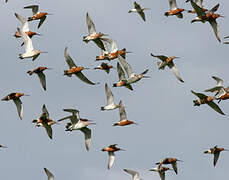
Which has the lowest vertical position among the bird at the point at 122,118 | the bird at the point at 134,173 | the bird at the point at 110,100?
the bird at the point at 134,173

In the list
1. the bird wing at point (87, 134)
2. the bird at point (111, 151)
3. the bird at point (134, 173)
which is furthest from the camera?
the bird at point (134, 173)

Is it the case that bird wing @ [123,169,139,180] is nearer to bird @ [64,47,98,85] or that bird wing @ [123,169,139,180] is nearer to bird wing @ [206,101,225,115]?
bird @ [64,47,98,85]

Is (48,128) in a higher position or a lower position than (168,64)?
lower

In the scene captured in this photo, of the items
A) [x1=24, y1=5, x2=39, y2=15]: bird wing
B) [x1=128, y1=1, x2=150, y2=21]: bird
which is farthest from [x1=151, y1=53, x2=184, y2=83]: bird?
[x1=24, y1=5, x2=39, y2=15]: bird wing

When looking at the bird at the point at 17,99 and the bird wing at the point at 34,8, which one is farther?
the bird wing at the point at 34,8

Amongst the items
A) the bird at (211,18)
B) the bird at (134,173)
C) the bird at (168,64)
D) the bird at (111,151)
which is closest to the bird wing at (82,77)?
the bird at (168,64)

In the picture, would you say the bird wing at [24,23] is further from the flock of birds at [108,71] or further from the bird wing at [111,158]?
the bird wing at [111,158]

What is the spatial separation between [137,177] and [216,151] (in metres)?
4.89

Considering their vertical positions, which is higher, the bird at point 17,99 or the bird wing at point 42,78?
the bird wing at point 42,78

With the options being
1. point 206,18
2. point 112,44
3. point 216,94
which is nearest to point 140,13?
point 112,44

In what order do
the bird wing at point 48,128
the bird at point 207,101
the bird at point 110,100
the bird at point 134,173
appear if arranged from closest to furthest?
the bird at point 207,101 < the bird wing at point 48,128 < the bird at point 110,100 < the bird at point 134,173

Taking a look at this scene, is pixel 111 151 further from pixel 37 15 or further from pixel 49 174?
pixel 37 15

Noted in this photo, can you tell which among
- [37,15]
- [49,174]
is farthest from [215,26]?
[49,174]

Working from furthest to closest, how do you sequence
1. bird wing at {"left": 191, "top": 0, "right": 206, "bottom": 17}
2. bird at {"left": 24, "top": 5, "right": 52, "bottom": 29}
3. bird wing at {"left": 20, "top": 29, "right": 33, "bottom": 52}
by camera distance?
bird at {"left": 24, "top": 5, "right": 52, "bottom": 29}
bird wing at {"left": 20, "top": 29, "right": 33, "bottom": 52}
bird wing at {"left": 191, "top": 0, "right": 206, "bottom": 17}
